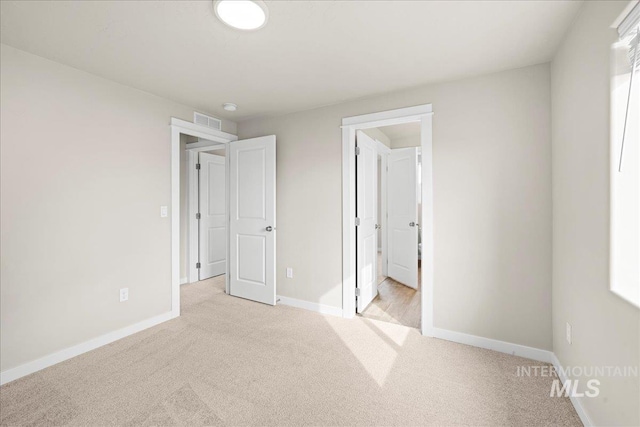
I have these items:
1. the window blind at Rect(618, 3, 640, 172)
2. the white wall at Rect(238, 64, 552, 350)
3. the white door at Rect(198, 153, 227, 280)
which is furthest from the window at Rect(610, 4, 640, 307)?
the white door at Rect(198, 153, 227, 280)

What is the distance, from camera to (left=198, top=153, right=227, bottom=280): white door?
183 inches

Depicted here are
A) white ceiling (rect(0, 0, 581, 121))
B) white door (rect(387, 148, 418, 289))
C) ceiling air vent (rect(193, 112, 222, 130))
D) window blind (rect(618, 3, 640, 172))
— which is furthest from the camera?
white door (rect(387, 148, 418, 289))

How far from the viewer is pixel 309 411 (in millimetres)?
1732

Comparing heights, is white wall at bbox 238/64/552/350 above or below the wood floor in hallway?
above

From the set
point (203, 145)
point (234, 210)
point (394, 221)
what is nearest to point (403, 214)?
point (394, 221)

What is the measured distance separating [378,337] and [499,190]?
168cm

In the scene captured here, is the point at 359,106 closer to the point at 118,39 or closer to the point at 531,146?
the point at 531,146

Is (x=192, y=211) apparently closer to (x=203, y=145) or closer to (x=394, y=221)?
(x=203, y=145)

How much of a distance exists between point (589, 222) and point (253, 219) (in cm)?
313

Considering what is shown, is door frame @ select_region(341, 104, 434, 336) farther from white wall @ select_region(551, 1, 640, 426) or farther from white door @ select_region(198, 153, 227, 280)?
white door @ select_region(198, 153, 227, 280)

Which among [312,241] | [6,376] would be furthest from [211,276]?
[6,376]

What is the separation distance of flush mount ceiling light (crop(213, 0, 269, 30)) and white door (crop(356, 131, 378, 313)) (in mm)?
1715

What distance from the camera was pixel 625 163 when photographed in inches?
51.3

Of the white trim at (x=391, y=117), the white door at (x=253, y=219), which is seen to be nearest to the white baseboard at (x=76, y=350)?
the white door at (x=253, y=219)
